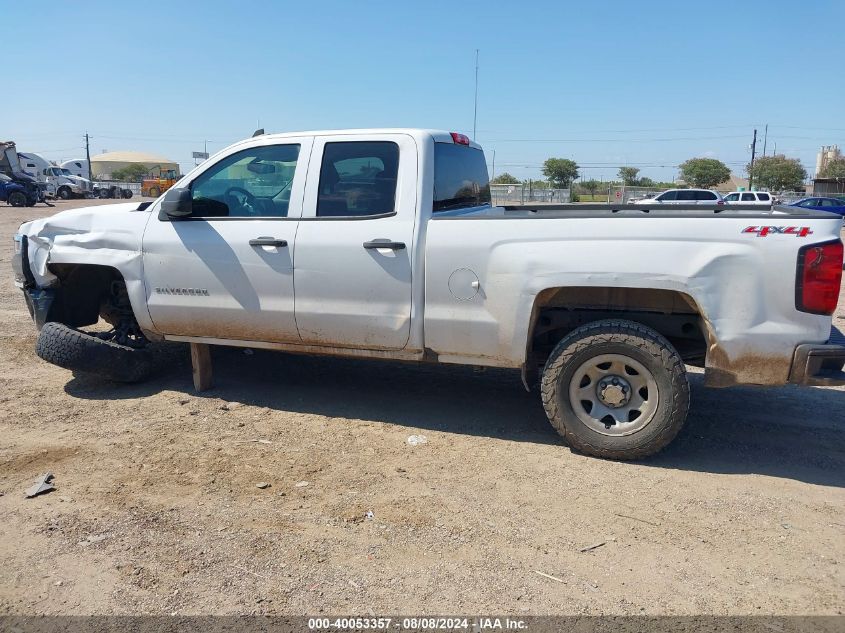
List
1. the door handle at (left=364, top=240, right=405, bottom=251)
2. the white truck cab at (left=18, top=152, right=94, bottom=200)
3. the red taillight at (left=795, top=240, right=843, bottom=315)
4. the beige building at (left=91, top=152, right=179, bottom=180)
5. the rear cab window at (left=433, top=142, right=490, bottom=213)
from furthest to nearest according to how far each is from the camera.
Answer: the beige building at (left=91, top=152, right=179, bottom=180), the white truck cab at (left=18, top=152, right=94, bottom=200), the rear cab window at (left=433, top=142, right=490, bottom=213), the door handle at (left=364, top=240, right=405, bottom=251), the red taillight at (left=795, top=240, right=843, bottom=315)

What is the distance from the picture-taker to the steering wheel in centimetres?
515

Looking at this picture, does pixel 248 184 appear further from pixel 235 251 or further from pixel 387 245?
pixel 387 245

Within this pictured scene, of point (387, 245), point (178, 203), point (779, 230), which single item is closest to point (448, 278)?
point (387, 245)

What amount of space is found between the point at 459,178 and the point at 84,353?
322 cm

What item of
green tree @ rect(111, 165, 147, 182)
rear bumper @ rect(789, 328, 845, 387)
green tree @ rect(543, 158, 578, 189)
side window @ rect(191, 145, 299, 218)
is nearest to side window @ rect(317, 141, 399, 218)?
side window @ rect(191, 145, 299, 218)

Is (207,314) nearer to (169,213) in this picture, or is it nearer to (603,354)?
(169,213)

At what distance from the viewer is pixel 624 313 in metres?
4.54

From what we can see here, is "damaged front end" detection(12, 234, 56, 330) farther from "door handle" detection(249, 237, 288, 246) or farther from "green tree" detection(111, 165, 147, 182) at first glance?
"green tree" detection(111, 165, 147, 182)

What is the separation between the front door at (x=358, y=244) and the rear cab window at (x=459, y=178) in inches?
10.6

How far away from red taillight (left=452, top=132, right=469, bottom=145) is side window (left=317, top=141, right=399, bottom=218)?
0.67m

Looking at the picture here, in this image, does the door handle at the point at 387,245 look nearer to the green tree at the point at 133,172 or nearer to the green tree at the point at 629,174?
the green tree at the point at 629,174

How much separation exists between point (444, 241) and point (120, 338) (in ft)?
9.94

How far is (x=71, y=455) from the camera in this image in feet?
14.8

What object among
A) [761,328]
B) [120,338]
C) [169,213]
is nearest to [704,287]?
[761,328]
